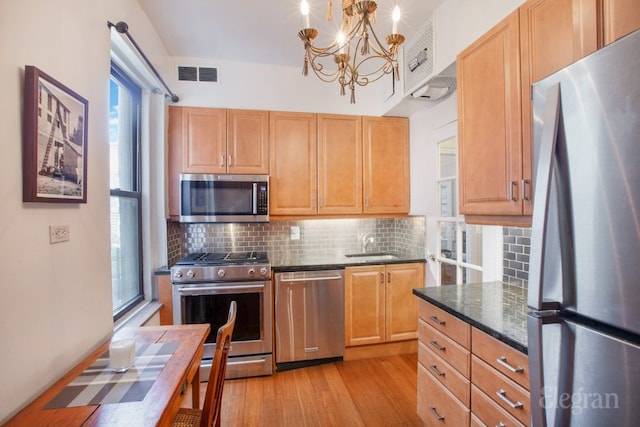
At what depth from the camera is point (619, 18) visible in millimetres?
863

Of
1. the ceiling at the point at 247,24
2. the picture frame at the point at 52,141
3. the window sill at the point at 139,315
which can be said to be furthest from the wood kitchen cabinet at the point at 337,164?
the picture frame at the point at 52,141

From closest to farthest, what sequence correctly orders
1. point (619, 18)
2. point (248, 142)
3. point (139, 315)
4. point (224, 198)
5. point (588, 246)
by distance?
point (588, 246) → point (619, 18) → point (139, 315) → point (224, 198) → point (248, 142)

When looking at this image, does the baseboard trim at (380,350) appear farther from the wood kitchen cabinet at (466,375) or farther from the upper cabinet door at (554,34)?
the upper cabinet door at (554,34)

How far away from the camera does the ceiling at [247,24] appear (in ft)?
6.52

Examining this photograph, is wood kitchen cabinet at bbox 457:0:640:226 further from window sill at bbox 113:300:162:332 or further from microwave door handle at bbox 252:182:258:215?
window sill at bbox 113:300:162:332

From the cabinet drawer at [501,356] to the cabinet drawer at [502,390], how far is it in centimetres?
2

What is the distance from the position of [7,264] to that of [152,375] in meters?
0.61

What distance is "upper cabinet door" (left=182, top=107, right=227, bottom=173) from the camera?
2.65m

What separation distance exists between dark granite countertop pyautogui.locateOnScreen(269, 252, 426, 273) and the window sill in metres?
0.97

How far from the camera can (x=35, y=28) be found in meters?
1.05

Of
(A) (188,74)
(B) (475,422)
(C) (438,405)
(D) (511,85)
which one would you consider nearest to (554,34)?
(D) (511,85)

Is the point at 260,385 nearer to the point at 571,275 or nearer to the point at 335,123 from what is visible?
the point at 571,275

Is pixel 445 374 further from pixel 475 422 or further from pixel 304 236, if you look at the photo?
pixel 304 236

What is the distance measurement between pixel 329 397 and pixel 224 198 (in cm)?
189
